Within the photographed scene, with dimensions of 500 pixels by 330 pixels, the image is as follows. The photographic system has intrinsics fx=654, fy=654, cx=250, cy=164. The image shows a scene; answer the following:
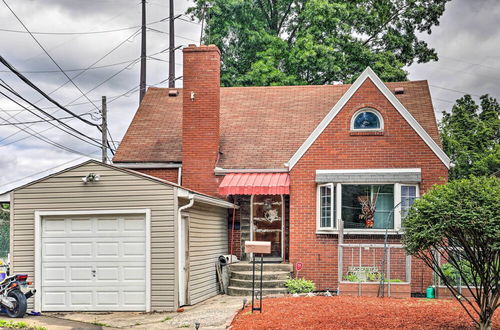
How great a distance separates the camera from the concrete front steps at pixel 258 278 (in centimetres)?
1747

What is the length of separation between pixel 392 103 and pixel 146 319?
30.6 feet

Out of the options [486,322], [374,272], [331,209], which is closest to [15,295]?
[331,209]

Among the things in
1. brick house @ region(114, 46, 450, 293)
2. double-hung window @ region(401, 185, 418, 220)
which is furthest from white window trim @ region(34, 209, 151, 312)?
double-hung window @ region(401, 185, 418, 220)

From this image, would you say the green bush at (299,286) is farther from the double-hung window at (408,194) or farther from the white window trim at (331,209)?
the double-hung window at (408,194)

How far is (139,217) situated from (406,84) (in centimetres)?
1219

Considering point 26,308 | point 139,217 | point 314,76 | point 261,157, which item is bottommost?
point 26,308

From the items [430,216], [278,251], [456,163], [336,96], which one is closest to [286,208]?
[278,251]

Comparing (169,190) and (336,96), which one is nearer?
(169,190)

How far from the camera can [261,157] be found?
20625 mm

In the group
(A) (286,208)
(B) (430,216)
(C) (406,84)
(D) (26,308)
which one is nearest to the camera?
(B) (430,216)

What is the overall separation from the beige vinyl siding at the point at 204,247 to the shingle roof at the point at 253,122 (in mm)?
2344

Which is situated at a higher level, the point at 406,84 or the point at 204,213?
the point at 406,84

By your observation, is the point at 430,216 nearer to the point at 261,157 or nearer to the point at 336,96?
the point at 261,157

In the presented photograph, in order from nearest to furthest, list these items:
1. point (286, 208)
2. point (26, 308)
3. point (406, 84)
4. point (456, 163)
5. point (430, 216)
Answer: point (430, 216) → point (26, 308) → point (286, 208) → point (406, 84) → point (456, 163)
